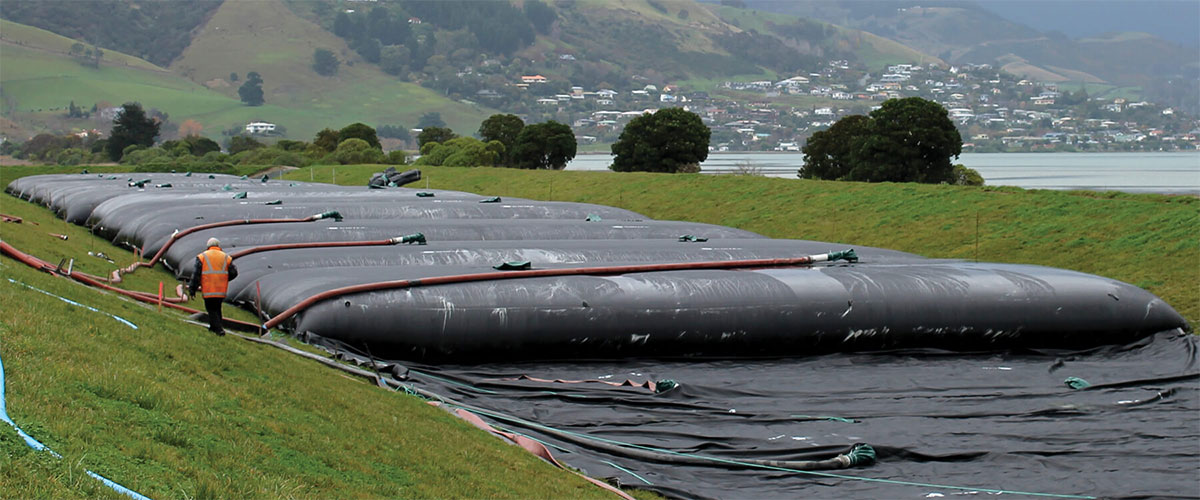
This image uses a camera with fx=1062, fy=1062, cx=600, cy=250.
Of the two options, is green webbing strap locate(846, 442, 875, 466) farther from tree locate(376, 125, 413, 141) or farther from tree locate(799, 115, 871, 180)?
tree locate(376, 125, 413, 141)

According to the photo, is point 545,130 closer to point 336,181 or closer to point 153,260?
point 336,181

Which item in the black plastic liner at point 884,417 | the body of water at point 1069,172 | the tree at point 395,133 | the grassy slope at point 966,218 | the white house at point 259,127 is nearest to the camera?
the black plastic liner at point 884,417

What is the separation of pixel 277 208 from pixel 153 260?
5.78 meters

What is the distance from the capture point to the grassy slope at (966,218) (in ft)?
79.8

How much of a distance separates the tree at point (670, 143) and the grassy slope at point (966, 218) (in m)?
10.4

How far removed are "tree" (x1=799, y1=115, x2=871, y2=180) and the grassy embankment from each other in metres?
45.5

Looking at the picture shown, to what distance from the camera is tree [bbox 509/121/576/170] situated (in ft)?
218

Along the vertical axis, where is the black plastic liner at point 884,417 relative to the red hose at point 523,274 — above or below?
below

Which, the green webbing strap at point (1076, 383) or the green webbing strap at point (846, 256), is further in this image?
the green webbing strap at point (846, 256)

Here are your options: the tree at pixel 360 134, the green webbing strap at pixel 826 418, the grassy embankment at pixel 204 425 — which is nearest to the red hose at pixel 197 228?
the grassy embankment at pixel 204 425

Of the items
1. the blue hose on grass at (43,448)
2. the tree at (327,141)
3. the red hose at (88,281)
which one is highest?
the tree at (327,141)

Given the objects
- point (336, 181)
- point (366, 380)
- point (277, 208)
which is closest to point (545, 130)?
point (336, 181)

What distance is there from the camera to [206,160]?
7894 cm

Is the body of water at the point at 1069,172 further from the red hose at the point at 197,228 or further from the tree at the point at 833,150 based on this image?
the red hose at the point at 197,228
